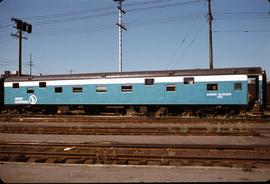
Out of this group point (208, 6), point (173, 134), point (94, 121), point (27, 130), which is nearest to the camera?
point (173, 134)

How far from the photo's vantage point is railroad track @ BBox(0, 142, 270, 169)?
8500mm

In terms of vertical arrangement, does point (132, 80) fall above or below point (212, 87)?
above

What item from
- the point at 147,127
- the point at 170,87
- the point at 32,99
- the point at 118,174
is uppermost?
the point at 170,87

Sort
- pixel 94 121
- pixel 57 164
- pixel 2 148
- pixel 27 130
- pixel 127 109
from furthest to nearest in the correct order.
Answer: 1. pixel 127 109
2. pixel 94 121
3. pixel 27 130
4. pixel 2 148
5. pixel 57 164

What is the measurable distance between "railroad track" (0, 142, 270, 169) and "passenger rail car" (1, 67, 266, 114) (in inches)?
467

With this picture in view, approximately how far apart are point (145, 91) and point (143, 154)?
1382 centimetres

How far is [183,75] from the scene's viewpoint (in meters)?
22.5

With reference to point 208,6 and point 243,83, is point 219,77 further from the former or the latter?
point 208,6

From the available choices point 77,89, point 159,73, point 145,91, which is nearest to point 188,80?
point 159,73

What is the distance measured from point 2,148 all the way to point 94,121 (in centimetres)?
930

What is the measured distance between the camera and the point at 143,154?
9.54 m

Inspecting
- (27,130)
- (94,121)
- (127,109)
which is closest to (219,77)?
(127,109)

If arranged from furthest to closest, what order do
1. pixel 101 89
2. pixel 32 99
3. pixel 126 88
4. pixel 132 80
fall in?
1. pixel 32 99
2. pixel 101 89
3. pixel 126 88
4. pixel 132 80

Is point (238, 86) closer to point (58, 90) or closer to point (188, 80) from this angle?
point (188, 80)
